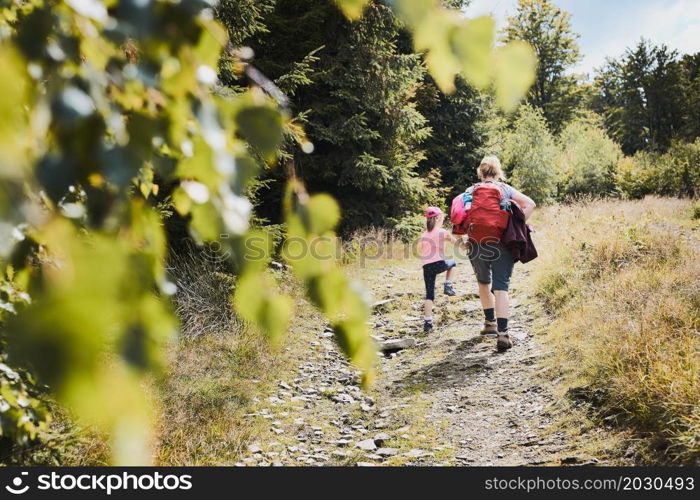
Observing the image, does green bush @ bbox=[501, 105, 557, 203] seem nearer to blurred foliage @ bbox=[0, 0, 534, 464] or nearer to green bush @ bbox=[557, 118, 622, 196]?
green bush @ bbox=[557, 118, 622, 196]

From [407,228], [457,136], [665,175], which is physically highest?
[457,136]

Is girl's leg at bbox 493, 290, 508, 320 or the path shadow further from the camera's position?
girl's leg at bbox 493, 290, 508, 320

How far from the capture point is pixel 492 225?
5.13m

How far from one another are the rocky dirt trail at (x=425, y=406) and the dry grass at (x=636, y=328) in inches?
14.3

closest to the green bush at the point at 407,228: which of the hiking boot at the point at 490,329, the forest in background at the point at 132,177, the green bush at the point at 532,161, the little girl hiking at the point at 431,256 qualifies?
the little girl hiking at the point at 431,256

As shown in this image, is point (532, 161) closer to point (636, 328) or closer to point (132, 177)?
point (636, 328)

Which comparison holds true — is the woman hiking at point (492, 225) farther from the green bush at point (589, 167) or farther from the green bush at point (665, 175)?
the green bush at point (589, 167)

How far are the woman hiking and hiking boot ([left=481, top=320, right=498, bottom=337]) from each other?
41cm

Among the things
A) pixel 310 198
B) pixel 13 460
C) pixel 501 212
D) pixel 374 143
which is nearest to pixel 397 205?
pixel 374 143

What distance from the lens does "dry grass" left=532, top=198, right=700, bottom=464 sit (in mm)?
3248

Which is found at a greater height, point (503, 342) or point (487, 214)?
point (487, 214)

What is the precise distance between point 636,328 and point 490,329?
191 cm

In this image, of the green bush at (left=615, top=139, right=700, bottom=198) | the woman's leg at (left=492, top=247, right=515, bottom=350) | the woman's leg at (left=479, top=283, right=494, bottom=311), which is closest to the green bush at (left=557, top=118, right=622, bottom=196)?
the green bush at (left=615, top=139, right=700, bottom=198)

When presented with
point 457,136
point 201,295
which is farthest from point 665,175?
point 201,295
